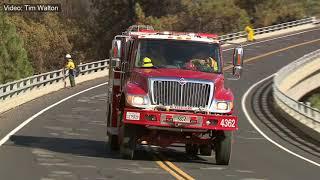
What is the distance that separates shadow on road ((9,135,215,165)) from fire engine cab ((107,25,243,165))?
2.67 ft

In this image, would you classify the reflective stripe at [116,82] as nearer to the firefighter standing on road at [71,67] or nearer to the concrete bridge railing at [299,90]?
the concrete bridge railing at [299,90]

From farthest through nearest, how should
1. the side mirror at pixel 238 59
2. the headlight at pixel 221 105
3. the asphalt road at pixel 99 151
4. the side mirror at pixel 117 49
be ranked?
the side mirror at pixel 117 49, the side mirror at pixel 238 59, the headlight at pixel 221 105, the asphalt road at pixel 99 151

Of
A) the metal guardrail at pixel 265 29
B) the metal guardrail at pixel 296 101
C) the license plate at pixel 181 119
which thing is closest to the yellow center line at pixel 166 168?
the license plate at pixel 181 119

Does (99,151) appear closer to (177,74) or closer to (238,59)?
(177,74)

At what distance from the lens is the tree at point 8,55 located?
7625 centimetres

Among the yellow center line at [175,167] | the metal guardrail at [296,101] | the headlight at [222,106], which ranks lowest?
the metal guardrail at [296,101]

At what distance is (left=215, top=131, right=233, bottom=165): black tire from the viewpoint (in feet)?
48.9

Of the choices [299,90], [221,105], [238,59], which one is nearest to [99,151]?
[221,105]

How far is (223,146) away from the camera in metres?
14.9

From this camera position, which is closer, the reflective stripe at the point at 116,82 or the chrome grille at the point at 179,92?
the chrome grille at the point at 179,92

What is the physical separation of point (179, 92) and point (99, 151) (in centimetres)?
380

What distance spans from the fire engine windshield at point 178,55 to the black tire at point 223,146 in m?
1.41

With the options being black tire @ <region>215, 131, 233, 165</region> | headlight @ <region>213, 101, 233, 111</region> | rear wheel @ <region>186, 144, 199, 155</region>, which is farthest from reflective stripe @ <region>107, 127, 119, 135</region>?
headlight @ <region>213, 101, 233, 111</region>

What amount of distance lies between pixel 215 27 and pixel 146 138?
306 ft
